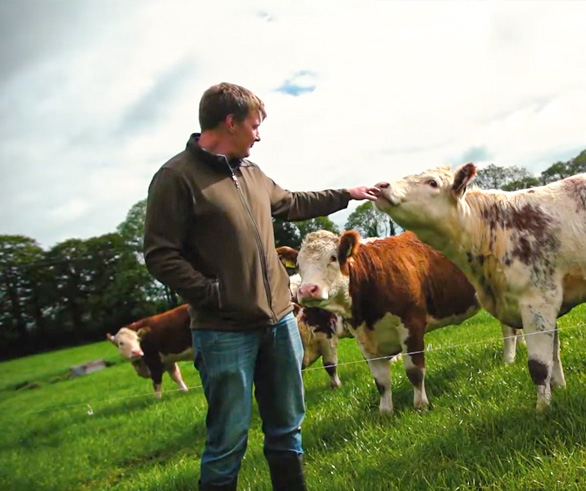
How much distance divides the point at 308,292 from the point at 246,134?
2288mm

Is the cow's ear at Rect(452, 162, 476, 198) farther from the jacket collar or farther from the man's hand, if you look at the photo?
the jacket collar

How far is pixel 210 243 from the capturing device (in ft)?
9.79

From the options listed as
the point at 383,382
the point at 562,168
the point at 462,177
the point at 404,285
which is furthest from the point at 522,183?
the point at 462,177

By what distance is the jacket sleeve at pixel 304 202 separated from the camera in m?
3.61

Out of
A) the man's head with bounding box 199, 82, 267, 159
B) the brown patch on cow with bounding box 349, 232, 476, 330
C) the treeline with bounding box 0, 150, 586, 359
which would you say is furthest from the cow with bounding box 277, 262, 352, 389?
the treeline with bounding box 0, 150, 586, 359

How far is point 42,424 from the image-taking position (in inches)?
482

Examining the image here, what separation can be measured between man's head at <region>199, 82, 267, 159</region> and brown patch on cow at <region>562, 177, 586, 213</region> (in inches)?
109

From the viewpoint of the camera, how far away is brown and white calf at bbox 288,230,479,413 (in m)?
5.46

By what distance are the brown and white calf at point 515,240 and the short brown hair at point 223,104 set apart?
1560 mm

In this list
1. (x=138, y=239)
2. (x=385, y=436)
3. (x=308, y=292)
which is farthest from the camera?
(x=138, y=239)

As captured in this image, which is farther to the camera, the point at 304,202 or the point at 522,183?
the point at 522,183

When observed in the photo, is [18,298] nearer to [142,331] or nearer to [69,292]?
[69,292]

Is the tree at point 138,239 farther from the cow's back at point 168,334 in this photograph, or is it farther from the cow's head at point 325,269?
the cow's head at point 325,269

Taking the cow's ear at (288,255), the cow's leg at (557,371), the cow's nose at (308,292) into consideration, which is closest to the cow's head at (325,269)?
the cow's nose at (308,292)
